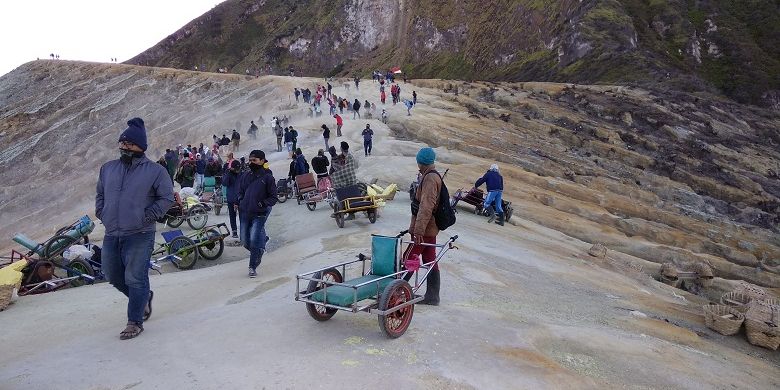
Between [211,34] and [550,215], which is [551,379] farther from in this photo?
[211,34]

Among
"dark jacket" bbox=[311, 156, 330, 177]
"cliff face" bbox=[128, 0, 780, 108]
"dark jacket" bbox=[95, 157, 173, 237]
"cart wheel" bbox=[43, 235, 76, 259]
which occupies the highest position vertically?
"cliff face" bbox=[128, 0, 780, 108]

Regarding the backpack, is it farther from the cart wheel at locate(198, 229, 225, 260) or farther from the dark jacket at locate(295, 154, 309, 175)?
the dark jacket at locate(295, 154, 309, 175)

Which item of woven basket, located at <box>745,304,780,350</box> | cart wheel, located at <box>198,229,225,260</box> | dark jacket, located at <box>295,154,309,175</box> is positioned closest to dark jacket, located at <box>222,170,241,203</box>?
cart wheel, located at <box>198,229,225,260</box>

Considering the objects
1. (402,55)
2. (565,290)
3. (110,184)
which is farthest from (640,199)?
(402,55)

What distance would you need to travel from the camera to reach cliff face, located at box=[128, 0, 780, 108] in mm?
72125

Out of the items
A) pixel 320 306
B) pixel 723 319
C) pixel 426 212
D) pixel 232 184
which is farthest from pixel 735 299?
pixel 232 184

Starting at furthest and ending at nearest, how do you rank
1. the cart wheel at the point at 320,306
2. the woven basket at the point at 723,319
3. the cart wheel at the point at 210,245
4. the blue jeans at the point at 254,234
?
the cart wheel at the point at 210,245, the woven basket at the point at 723,319, the blue jeans at the point at 254,234, the cart wheel at the point at 320,306

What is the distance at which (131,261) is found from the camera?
5.91 meters

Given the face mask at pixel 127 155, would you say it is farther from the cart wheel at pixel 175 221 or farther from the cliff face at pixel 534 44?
the cliff face at pixel 534 44

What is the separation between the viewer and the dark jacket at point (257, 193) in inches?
352

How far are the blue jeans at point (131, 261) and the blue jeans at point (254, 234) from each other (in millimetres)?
3024

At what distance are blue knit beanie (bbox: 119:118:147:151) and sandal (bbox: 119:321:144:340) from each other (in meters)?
1.87

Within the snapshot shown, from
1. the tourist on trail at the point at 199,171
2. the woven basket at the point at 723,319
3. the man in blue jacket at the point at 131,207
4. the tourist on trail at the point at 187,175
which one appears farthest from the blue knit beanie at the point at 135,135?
the tourist on trail at the point at 187,175

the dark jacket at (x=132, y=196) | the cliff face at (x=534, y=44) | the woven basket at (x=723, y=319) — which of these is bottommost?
the woven basket at (x=723, y=319)
